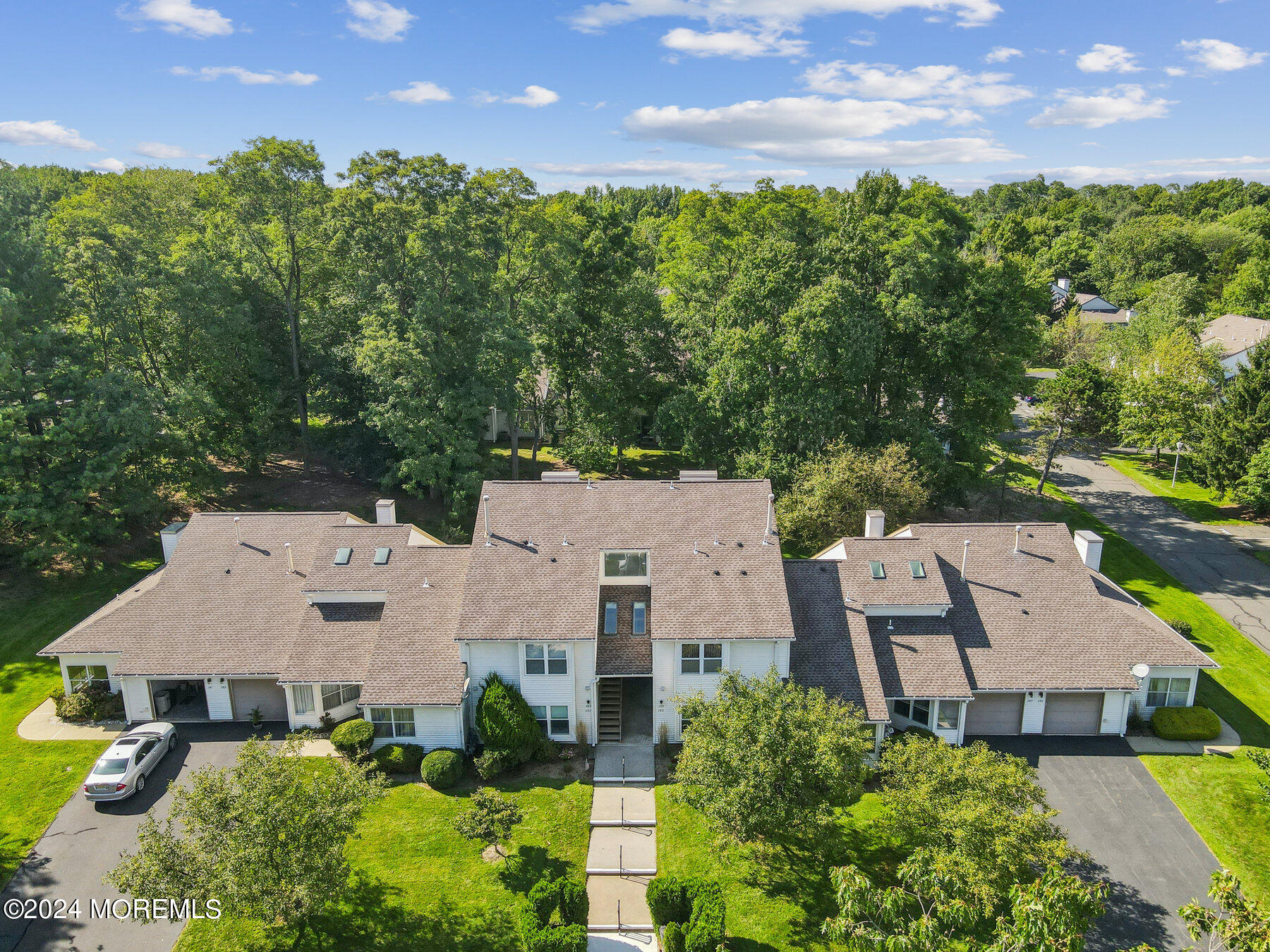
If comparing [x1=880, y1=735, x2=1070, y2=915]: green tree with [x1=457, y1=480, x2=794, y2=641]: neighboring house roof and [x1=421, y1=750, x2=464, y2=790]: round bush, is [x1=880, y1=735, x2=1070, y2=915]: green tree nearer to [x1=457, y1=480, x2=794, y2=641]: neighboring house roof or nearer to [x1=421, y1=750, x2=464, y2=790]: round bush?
[x1=457, y1=480, x2=794, y2=641]: neighboring house roof

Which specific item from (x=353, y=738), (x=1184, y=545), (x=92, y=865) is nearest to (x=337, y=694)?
(x=353, y=738)

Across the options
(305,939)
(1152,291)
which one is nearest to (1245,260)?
(1152,291)

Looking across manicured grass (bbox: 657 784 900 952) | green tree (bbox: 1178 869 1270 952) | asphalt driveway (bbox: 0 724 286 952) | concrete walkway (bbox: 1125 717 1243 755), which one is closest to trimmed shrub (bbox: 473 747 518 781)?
manicured grass (bbox: 657 784 900 952)

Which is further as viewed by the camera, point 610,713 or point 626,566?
point 626,566

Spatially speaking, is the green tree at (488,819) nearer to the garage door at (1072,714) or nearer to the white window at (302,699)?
the white window at (302,699)

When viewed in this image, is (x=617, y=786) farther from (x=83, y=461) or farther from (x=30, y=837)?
(x=83, y=461)

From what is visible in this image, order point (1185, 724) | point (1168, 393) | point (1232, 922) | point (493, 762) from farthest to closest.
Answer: point (1168, 393) < point (1185, 724) < point (493, 762) < point (1232, 922)

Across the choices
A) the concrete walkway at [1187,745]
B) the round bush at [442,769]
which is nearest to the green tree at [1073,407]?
the concrete walkway at [1187,745]

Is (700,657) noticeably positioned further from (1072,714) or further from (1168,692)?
(1168,692)
